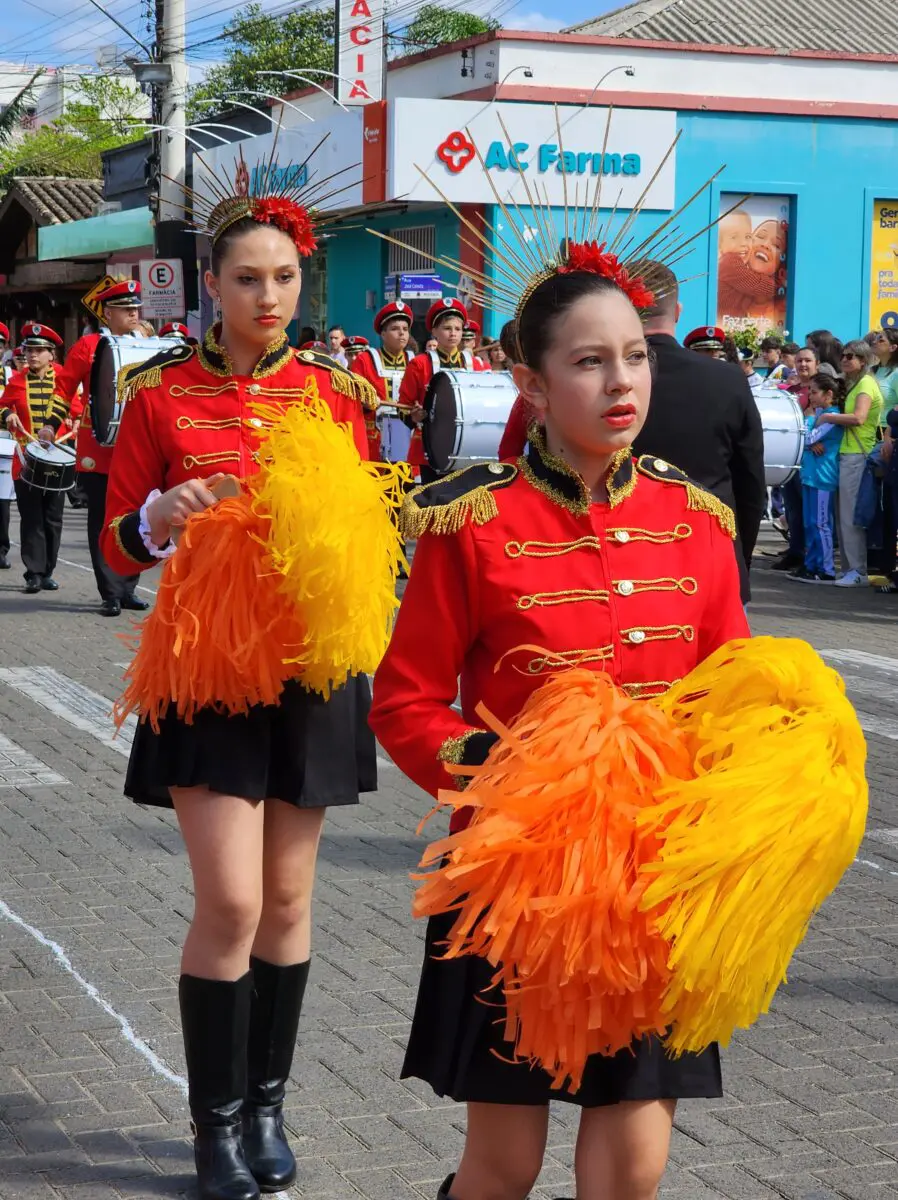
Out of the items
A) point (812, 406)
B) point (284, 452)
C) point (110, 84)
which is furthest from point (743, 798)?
point (110, 84)

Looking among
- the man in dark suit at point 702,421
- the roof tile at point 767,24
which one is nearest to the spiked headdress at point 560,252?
the man in dark suit at point 702,421

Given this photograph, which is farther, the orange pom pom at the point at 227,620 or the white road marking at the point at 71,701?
the white road marking at the point at 71,701

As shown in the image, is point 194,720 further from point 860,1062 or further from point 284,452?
point 860,1062

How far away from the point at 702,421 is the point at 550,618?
360 centimetres

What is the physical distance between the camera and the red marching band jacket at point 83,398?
38.8ft

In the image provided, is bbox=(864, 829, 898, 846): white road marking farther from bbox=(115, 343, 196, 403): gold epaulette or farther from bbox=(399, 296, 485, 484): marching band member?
bbox=(399, 296, 485, 484): marching band member

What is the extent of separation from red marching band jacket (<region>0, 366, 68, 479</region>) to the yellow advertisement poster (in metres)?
15.6

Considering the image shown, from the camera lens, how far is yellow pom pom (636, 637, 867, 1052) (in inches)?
88.0

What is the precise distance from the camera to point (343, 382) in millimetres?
3879

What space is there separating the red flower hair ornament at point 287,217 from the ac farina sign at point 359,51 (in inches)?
959

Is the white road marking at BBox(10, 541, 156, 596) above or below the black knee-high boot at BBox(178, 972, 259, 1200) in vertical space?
below

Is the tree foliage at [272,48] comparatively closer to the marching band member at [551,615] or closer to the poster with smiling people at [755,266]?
the poster with smiling people at [755,266]

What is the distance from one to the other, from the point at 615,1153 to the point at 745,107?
2465 centimetres

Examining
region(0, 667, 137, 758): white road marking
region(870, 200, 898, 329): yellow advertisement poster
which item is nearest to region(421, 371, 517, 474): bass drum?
region(0, 667, 137, 758): white road marking
